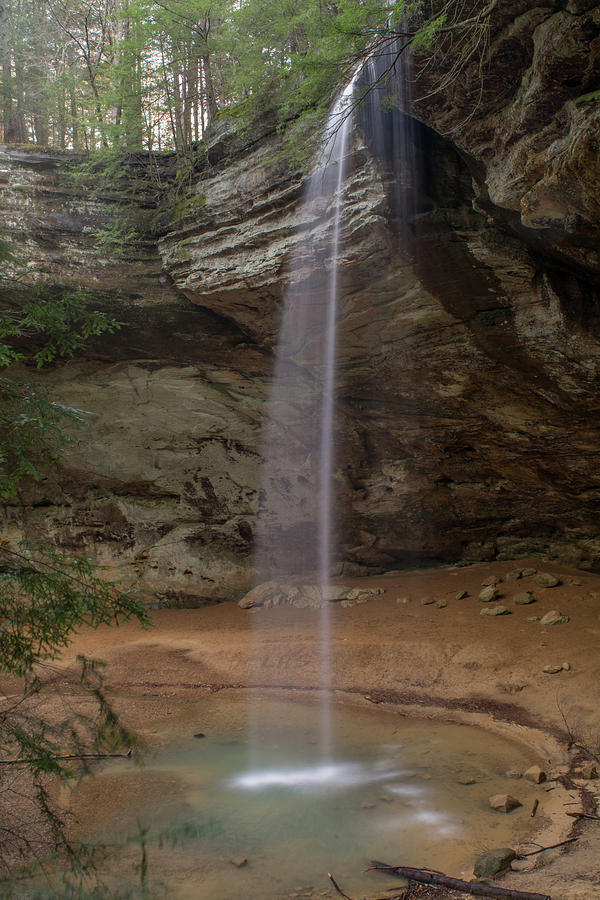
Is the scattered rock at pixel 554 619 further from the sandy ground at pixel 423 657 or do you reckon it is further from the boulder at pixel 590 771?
the boulder at pixel 590 771

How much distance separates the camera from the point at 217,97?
1095 cm

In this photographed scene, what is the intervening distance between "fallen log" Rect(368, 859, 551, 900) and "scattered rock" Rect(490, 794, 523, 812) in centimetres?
100

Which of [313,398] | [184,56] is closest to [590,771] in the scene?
[313,398]

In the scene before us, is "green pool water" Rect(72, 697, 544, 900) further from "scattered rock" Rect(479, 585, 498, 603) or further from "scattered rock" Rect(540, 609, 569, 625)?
"scattered rock" Rect(479, 585, 498, 603)

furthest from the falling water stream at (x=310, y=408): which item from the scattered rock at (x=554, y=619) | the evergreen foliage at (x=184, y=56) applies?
the scattered rock at (x=554, y=619)

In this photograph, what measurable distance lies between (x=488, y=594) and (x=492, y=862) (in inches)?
224

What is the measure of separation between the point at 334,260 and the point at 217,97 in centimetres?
598

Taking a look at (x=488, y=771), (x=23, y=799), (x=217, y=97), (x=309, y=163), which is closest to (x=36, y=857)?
(x=23, y=799)

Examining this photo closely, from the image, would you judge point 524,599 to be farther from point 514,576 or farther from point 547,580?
point 514,576

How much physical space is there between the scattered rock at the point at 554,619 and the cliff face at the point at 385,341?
259 cm

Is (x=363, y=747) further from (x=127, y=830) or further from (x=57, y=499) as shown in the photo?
(x=57, y=499)

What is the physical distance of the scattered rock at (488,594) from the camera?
28.8 feet

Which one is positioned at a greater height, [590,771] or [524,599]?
[524,599]

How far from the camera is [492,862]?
339 cm
